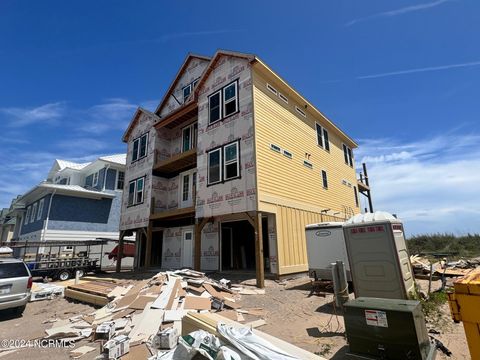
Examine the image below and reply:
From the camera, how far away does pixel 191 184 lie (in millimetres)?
19062

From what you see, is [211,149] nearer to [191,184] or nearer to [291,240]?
[191,184]

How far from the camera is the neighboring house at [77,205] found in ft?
79.0

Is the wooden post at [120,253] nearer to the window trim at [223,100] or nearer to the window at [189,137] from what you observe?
the window at [189,137]

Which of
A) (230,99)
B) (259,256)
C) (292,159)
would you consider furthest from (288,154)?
(259,256)

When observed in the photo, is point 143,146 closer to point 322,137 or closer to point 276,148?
point 276,148

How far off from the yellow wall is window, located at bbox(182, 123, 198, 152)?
6663 mm

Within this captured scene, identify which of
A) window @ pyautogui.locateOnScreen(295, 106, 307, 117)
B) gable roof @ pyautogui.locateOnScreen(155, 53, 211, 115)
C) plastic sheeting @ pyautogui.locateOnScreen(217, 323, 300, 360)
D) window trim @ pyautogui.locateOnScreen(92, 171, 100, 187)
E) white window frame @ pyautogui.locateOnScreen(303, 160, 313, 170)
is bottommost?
plastic sheeting @ pyautogui.locateOnScreen(217, 323, 300, 360)

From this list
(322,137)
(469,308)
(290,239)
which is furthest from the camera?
(322,137)

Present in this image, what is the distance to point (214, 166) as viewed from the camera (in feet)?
49.2

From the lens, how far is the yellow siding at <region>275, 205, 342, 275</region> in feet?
43.8

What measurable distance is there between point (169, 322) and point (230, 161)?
8.55 metres

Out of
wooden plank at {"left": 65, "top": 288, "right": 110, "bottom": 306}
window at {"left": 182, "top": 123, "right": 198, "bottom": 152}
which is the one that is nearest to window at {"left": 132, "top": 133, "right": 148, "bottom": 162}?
window at {"left": 182, "top": 123, "right": 198, "bottom": 152}

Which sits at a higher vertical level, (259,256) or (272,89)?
(272,89)

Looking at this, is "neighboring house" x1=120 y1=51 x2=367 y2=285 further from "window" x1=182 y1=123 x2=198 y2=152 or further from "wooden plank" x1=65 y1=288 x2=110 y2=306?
"wooden plank" x1=65 y1=288 x2=110 y2=306
